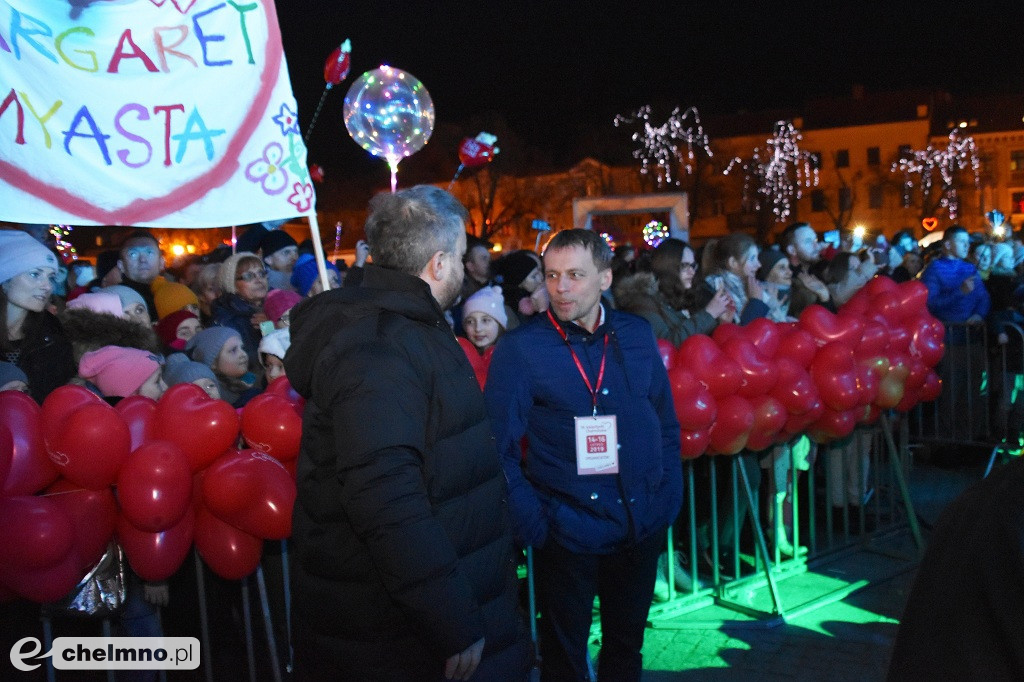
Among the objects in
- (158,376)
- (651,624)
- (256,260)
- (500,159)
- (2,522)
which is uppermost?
(500,159)

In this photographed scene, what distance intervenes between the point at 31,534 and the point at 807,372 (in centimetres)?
400

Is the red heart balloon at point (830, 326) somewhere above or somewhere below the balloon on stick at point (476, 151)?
below

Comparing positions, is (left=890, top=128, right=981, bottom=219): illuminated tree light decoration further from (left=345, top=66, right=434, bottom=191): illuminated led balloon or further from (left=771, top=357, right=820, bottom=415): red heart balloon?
(left=771, top=357, right=820, bottom=415): red heart balloon

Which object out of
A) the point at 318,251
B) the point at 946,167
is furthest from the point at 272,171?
the point at 946,167

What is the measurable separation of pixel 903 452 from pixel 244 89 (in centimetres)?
528

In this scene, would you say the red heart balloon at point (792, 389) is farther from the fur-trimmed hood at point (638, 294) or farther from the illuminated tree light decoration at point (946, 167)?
the illuminated tree light decoration at point (946, 167)

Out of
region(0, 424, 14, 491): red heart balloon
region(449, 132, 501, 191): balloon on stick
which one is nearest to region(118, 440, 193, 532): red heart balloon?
region(0, 424, 14, 491): red heart balloon

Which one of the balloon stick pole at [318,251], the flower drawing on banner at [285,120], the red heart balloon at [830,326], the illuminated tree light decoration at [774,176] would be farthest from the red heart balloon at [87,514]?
the illuminated tree light decoration at [774,176]

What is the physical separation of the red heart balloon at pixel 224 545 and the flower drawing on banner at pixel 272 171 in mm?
1393

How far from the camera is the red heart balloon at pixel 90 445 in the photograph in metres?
2.89

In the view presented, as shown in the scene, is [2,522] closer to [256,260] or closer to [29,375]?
[29,375]

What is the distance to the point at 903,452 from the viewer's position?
Result: 6496 mm

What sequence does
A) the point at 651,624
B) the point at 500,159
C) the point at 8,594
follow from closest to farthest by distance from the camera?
1. the point at 8,594
2. the point at 651,624
3. the point at 500,159

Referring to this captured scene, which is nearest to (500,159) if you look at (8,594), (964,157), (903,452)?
(964,157)
